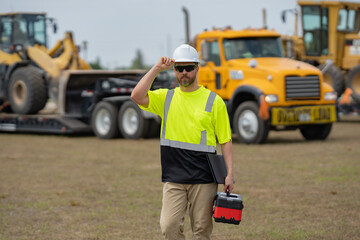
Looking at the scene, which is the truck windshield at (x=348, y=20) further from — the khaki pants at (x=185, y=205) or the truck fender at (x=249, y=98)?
the khaki pants at (x=185, y=205)

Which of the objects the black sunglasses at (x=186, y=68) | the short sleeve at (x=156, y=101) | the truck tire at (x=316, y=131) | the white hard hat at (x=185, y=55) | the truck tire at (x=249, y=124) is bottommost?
the truck tire at (x=316, y=131)

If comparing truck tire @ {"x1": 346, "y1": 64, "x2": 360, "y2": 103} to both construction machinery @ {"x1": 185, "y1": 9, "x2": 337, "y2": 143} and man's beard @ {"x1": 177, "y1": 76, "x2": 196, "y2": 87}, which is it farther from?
man's beard @ {"x1": 177, "y1": 76, "x2": 196, "y2": 87}

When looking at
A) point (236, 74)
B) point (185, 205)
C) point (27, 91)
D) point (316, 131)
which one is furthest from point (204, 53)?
point (185, 205)

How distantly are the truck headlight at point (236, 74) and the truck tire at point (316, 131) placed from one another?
81.8 inches

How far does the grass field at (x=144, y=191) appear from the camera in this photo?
6980 mm

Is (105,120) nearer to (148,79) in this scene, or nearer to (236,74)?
(236,74)

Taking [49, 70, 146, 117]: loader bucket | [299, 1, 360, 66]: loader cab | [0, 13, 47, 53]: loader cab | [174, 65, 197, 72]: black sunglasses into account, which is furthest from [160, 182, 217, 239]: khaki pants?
[299, 1, 360, 66]: loader cab

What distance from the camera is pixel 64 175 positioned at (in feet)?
36.5

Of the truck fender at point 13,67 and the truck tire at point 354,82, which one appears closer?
the truck fender at point 13,67

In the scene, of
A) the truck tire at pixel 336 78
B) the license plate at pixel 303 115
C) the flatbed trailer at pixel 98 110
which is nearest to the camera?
the license plate at pixel 303 115

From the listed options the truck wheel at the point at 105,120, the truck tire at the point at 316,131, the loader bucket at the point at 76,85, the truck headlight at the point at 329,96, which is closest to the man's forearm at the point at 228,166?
the truck headlight at the point at 329,96

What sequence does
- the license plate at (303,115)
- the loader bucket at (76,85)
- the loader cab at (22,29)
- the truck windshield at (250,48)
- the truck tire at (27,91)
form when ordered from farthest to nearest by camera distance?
the loader cab at (22,29) < the truck tire at (27,91) < the loader bucket at (76,85) < the truck windshield at (250,48) < the license plate at (303,115)

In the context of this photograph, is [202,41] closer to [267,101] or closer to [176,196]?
[267,101]

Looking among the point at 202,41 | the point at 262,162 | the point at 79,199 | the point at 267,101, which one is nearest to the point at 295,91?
the point at 267,101
